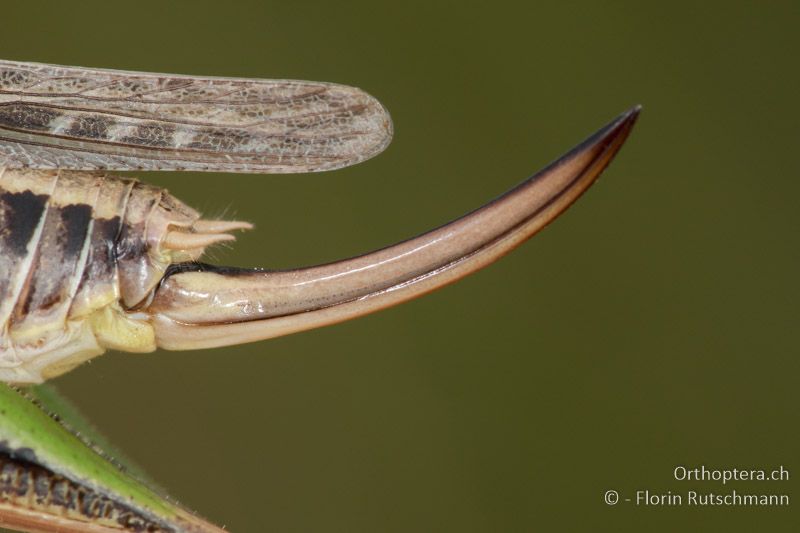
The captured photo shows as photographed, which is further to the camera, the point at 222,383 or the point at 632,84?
the point at 632,84

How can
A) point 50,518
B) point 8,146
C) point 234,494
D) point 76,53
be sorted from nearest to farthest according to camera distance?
point 50,518, point 8,146, point 234,494, point 76,53

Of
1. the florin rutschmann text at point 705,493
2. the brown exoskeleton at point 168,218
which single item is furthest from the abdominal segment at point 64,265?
the florin rutschmann text at point 705,493

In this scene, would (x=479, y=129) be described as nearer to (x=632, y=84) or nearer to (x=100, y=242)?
(x=632, y=84)

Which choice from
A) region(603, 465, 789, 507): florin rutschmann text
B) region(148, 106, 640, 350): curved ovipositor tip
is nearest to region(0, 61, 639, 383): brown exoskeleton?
region(148, 106, 640, 350): curved ovipositor tip

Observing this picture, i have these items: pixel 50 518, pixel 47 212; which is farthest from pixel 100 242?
pixel 50 518

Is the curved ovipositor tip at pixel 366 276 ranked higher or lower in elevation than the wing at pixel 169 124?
lower

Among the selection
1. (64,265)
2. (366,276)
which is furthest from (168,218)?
(366,276)

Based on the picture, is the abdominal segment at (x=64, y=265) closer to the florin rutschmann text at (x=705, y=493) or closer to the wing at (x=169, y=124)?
the wing at (x=169, y=124)

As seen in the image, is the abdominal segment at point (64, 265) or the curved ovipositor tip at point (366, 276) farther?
the abdominal segment at point (64, 265)
